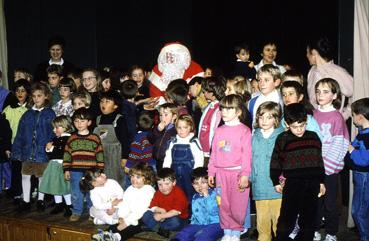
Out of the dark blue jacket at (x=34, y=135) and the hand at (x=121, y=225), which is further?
the dark blue jacket at (x=34, y=135)

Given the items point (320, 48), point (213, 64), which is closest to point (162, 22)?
point (213, 64)

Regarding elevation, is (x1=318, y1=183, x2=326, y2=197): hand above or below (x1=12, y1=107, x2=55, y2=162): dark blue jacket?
below

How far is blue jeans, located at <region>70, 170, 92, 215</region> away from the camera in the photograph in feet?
18.0

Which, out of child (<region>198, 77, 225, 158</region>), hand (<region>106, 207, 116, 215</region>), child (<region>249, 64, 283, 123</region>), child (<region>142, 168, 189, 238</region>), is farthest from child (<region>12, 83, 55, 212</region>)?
child (<region>249, 64, 283, 123</region>)

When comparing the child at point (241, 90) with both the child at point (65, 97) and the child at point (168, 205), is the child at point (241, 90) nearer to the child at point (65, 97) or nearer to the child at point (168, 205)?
the child at point (168, 205)

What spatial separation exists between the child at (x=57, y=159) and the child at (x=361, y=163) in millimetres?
2695

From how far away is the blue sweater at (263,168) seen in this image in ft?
14.6

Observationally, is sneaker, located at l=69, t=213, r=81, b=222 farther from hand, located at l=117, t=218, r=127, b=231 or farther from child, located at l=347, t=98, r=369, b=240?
child, located at l=347, t=98, r=369, b=240

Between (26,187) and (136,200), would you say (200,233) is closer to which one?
(136,200)

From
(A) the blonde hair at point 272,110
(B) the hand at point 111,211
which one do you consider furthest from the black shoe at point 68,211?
(A) the blonde hair at point 272,110

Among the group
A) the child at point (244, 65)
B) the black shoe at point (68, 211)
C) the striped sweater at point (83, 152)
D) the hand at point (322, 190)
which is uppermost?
the child at point (244, 65)

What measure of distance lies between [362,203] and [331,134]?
1.95ft

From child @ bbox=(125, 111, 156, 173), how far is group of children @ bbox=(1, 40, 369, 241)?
10 mm

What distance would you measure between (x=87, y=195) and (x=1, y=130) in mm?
1257
